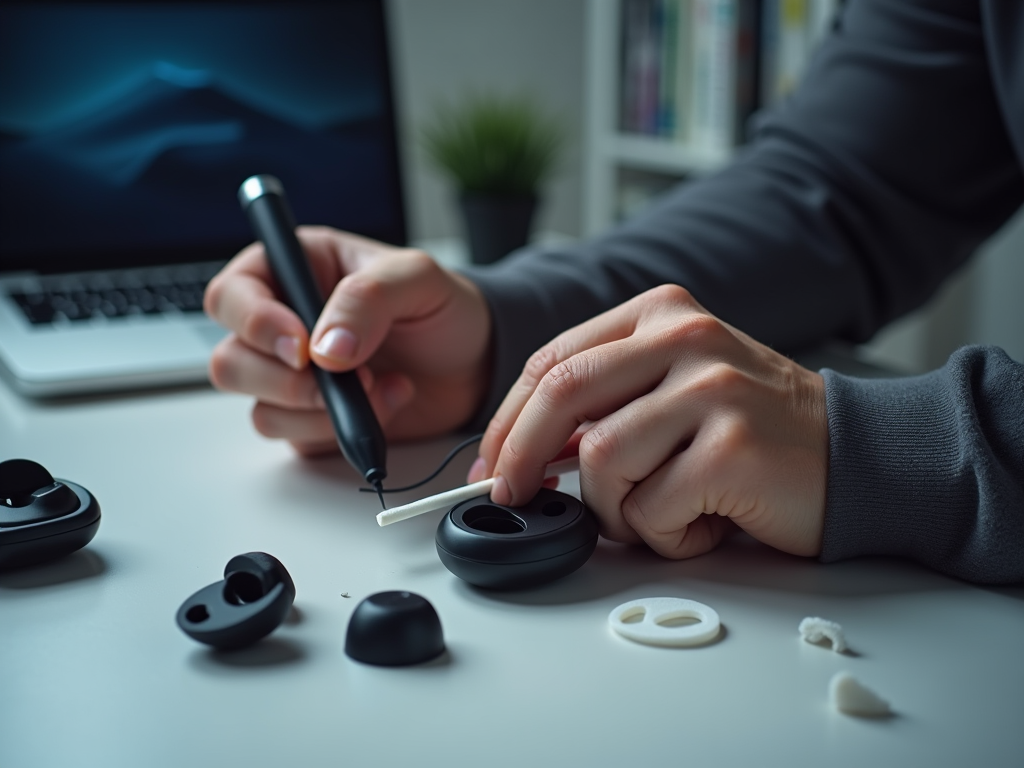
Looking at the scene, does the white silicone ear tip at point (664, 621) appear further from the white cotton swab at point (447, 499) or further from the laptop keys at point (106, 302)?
the laptop keys at point (106, 302)

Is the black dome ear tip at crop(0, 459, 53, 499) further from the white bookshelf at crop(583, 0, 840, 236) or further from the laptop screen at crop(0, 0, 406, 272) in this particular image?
the white bookshelf at crop(583, 0, 840, 236)

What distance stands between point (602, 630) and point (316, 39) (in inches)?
33.4

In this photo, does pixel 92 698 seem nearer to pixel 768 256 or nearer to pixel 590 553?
pixel 590 553

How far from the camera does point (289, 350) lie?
0.60m

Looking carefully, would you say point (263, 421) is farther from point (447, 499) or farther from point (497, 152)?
point (497, 152)

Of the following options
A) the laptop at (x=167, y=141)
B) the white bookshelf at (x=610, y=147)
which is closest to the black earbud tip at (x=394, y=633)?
the laptop at (x=167, y=141)

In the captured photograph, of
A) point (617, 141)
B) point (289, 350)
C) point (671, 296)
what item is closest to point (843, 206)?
point (671, 296)

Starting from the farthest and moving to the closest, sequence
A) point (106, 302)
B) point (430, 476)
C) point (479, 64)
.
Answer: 1. point (479, 64)
2. point (106, 302)
3. point (430, 476)

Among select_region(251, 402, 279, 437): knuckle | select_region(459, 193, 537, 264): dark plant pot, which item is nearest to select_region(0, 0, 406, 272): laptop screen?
select_region(459, 193, 537, 264): dark plant pot

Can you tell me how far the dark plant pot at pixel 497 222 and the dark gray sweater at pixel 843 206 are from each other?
314 millimetres

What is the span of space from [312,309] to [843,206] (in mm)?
451

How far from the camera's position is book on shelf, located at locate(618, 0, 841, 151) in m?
1.45

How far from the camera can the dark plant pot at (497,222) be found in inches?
44.9

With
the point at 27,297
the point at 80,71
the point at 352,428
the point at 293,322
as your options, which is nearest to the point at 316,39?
the point at 80,71
